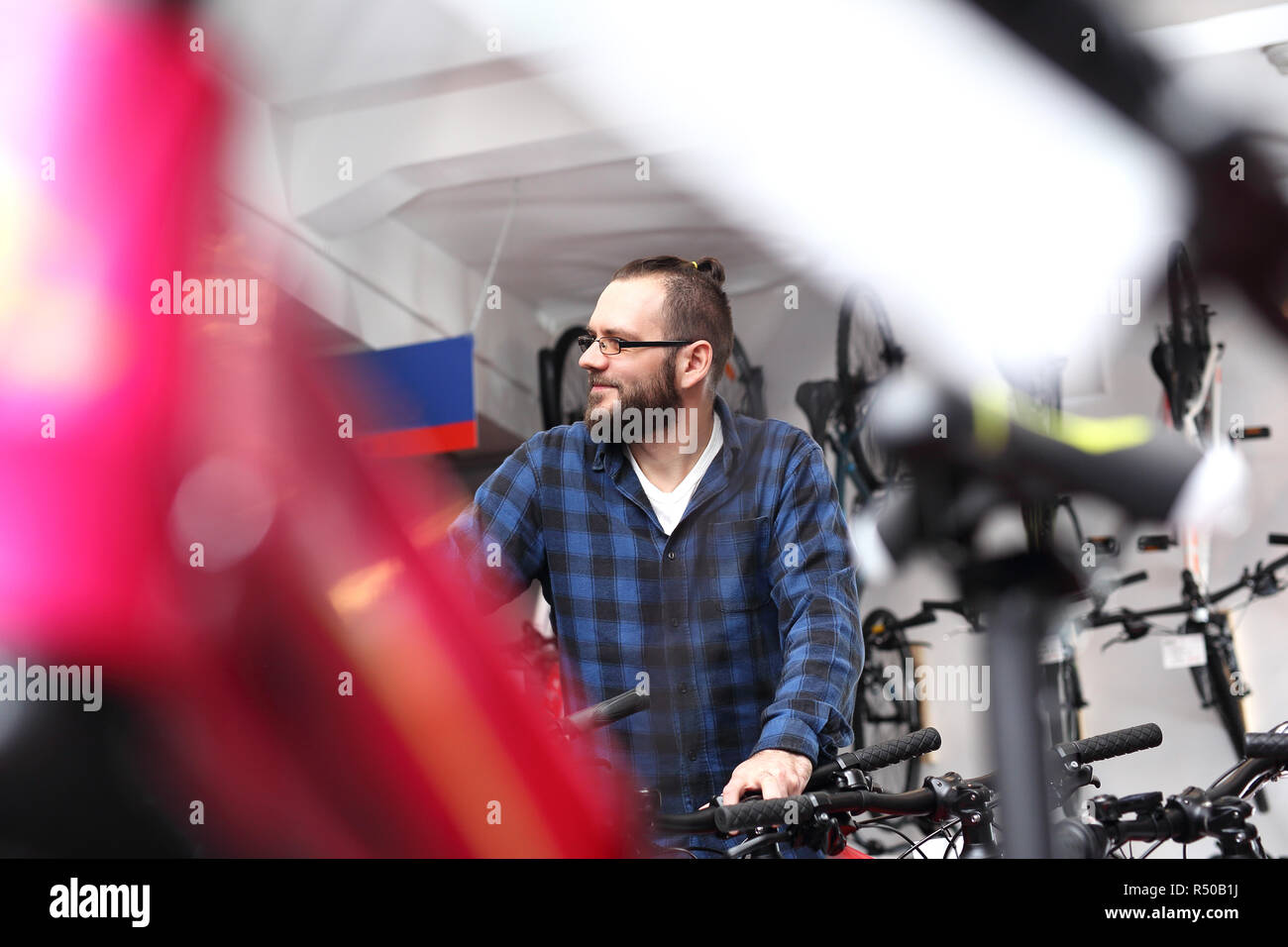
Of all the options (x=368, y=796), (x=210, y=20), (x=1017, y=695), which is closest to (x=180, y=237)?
(x=210, y=20)

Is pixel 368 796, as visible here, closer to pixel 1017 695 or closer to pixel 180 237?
pixel 1017 695

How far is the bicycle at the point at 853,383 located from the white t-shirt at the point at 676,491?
2.84 metres

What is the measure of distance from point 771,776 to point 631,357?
0.59m

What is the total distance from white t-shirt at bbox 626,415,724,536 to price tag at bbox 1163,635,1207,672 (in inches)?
132

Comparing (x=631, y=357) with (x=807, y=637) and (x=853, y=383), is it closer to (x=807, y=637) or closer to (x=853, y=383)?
(x=807, y=637)

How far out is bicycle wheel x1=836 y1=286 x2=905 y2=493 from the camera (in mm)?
4449

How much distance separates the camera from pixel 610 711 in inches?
43.1

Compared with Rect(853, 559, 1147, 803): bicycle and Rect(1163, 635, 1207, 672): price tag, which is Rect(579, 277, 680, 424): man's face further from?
Rect(1163, 635, 1207, 672): price tag

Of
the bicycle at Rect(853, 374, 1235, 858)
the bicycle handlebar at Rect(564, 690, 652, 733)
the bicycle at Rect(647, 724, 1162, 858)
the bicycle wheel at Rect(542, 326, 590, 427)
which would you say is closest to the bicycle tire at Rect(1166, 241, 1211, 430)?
the bicycle wheel at Rect(542, 326, 590, 427)

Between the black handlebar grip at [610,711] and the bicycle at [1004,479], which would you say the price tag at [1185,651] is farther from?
the bicycle at [1004,479]

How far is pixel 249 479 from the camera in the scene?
1523 mm

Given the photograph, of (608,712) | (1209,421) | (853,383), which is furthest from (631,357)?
(1209,421)

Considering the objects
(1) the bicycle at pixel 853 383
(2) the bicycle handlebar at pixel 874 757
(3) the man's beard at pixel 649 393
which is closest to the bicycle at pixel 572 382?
(1) the bicycle at pixel 853 383

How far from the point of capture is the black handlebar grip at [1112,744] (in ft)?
3.86
